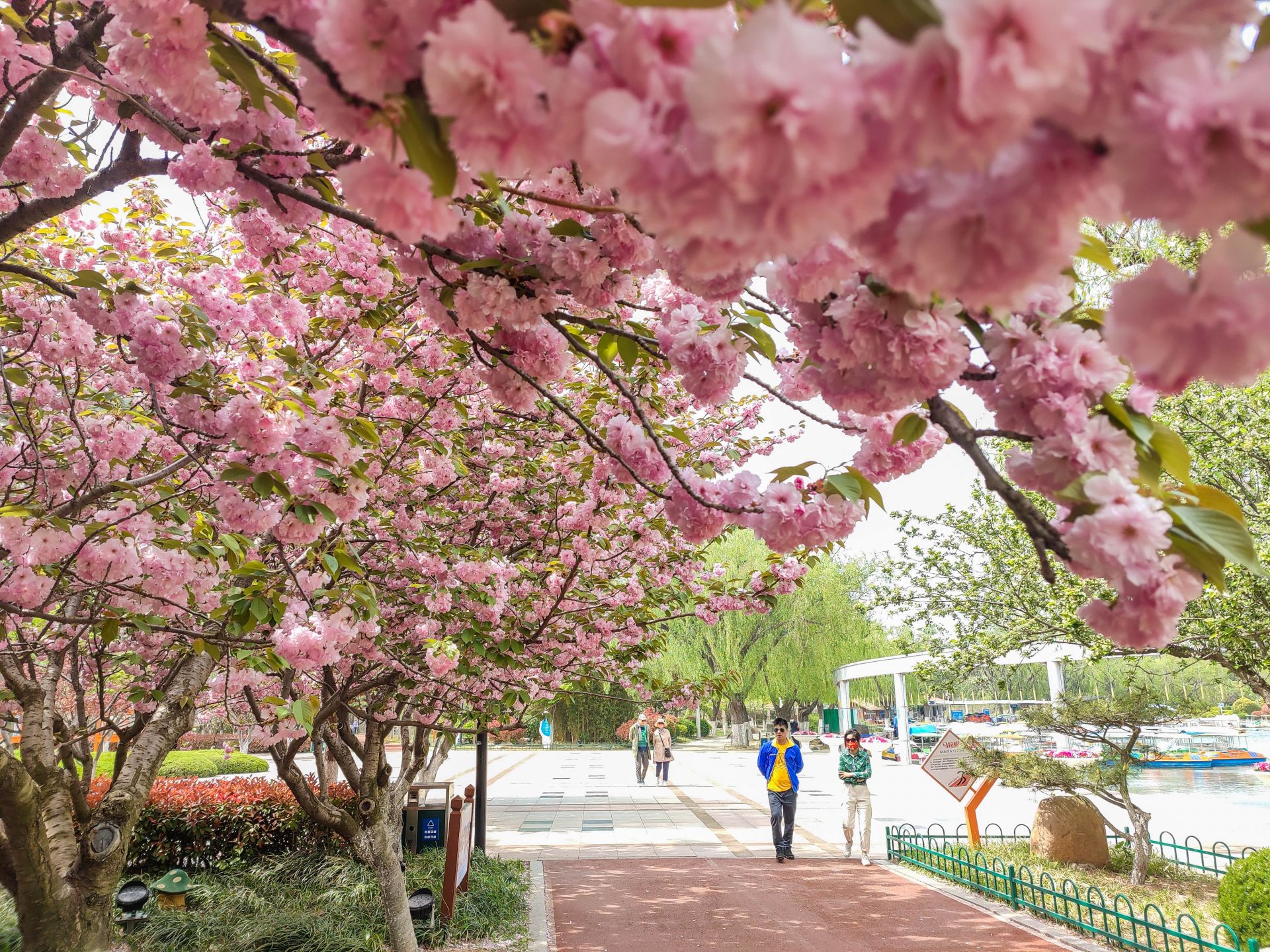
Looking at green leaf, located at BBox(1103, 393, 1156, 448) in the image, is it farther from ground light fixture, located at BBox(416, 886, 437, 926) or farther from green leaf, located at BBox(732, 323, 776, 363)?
ground light fixture, located at BBox(416, 886, 437, 926)

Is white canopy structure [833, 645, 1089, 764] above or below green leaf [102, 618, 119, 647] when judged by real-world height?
below

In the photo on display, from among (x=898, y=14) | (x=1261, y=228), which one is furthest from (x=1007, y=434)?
(x=898, y=14)

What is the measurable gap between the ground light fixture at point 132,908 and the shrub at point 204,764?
1432 centimetres

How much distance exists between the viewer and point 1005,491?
1.27 meters

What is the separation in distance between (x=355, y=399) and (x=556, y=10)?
4124 mm

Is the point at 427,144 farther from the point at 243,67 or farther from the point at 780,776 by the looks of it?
the point at 780,776

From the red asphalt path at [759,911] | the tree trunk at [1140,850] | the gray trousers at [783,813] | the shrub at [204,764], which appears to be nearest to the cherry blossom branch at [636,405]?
the red asphalt path at [759,911]

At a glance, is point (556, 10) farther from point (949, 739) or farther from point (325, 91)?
point (949, 739)

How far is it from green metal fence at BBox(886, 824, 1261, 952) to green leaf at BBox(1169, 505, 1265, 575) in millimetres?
3971

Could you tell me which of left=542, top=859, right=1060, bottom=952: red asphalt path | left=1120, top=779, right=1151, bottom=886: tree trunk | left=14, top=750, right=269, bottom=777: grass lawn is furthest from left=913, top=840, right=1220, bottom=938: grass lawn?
left=14, top=750, right=269, bottom=777: grass lawn

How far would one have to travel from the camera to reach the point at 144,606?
3553mm

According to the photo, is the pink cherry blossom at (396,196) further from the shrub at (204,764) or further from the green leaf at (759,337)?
the shrub at (204,764)

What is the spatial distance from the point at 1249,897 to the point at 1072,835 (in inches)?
158

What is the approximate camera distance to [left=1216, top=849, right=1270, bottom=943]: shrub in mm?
5297
